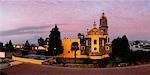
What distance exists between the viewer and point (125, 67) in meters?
12.3

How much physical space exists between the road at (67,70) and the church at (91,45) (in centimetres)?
320

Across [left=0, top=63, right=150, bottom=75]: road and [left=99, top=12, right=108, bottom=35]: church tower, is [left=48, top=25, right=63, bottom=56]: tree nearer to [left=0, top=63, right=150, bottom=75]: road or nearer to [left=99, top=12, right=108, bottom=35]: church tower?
[left=99, top=12, right=108, bottom=35]: church tower

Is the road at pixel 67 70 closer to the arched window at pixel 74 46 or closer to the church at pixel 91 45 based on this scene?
the church at pixel 91 45

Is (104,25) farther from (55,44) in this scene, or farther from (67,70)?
(67,70)

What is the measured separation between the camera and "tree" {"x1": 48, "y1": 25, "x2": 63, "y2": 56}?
53.4 ft

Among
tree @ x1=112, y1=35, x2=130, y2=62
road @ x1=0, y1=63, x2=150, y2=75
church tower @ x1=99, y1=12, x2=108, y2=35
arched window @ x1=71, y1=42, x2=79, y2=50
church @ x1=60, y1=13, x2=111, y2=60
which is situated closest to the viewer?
road @ x1=0, y1=63, x2=150, y2=75

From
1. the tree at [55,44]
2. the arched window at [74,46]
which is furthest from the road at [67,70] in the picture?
the arched window at [74,46]

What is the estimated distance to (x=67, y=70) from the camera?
480 inches

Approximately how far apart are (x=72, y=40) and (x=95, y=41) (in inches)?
67.7

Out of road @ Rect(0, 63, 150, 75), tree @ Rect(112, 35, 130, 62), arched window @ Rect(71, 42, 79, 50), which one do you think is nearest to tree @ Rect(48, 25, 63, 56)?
arched window @ Rect(71, 42, 79, 50)

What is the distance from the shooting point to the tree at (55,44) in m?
16.3

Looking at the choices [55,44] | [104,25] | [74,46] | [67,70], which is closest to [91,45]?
[74,46]

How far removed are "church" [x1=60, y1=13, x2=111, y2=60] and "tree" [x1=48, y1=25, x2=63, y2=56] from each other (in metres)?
0.30

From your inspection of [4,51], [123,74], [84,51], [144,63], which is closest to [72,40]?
[84,51]
